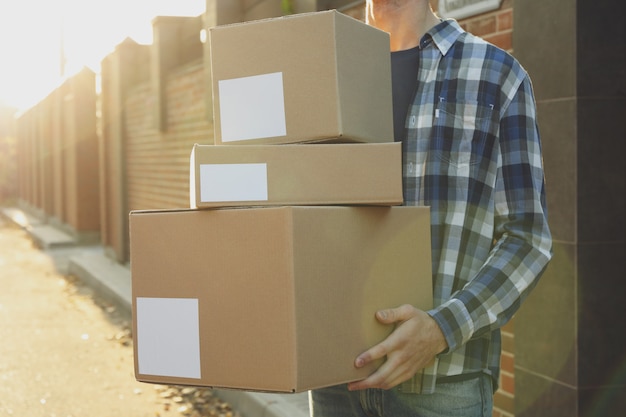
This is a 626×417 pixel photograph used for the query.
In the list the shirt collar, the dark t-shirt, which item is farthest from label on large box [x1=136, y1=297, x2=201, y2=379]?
the shirt collar

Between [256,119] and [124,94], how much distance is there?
10.7 metres

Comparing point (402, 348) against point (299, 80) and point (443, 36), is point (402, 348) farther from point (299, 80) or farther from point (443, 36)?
point (443, 36)

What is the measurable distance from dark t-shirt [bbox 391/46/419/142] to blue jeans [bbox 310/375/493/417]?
0.60m

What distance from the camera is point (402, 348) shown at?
5.31 feet

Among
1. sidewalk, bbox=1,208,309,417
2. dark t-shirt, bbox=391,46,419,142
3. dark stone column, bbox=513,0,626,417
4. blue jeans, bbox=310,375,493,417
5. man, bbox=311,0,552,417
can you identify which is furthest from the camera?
sidewalk, bbox=1,208,309,417

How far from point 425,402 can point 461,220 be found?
0.42 meters

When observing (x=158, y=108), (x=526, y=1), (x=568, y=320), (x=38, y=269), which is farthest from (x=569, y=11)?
(x=38, y=269)

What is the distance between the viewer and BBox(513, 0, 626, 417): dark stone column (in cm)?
315

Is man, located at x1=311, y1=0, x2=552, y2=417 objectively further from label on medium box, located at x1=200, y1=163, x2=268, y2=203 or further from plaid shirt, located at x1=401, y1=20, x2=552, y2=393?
label on medium box, located at x1=200, y1=163, x2=268, y2=203

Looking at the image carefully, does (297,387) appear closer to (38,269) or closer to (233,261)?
(233,261)

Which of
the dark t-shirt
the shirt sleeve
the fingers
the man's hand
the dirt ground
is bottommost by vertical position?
the dirt ground

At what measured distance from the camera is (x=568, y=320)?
324cm
